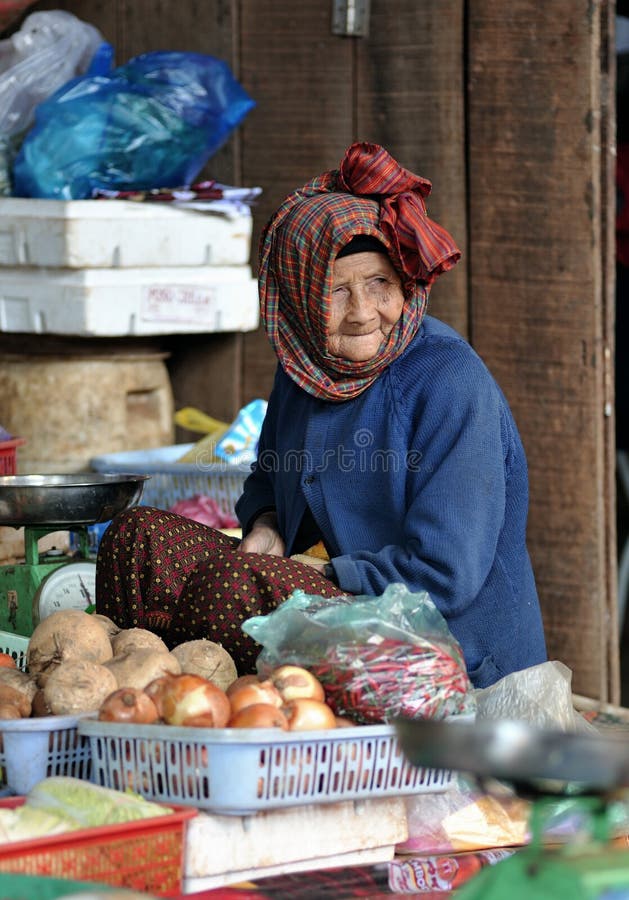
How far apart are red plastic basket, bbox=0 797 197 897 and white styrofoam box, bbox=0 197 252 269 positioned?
234 centimetres

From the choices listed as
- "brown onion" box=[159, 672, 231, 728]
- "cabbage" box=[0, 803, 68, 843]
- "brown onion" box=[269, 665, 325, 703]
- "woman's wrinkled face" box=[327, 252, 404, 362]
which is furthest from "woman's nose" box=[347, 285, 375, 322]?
"cabbage" box=[0, 803, 68, 843]

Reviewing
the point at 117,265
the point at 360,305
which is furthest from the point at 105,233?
the point at 360,305

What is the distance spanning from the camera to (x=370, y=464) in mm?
2824

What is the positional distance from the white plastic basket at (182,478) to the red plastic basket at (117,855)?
2.05 meters

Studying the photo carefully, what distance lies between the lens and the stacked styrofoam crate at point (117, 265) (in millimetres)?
4027

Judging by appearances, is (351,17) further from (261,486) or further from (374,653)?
(374,653)

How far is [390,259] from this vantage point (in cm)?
283

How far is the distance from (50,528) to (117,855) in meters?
1.37

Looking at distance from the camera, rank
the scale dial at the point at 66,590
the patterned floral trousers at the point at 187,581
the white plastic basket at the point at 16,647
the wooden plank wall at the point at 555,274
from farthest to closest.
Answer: the wooden plank wall at the point at 555,274 → the scale dial at the point at 66,590 → the white plastic basket at the point at 16,647 → the patterned floral trousers at the point at 187,581

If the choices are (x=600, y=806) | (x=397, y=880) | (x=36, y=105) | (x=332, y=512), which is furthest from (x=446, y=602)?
(x=36, y=105)

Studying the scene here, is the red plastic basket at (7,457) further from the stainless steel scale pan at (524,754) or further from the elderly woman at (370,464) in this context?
the stainless steel scale pan at (524,754)

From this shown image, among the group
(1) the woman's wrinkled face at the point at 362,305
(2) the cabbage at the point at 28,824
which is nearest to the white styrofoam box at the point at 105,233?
(1) the woman's wrinkled face at the point at 362,305

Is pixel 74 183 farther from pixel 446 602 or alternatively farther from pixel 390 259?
pixel 446 602

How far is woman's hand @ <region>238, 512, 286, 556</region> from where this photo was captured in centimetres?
312
